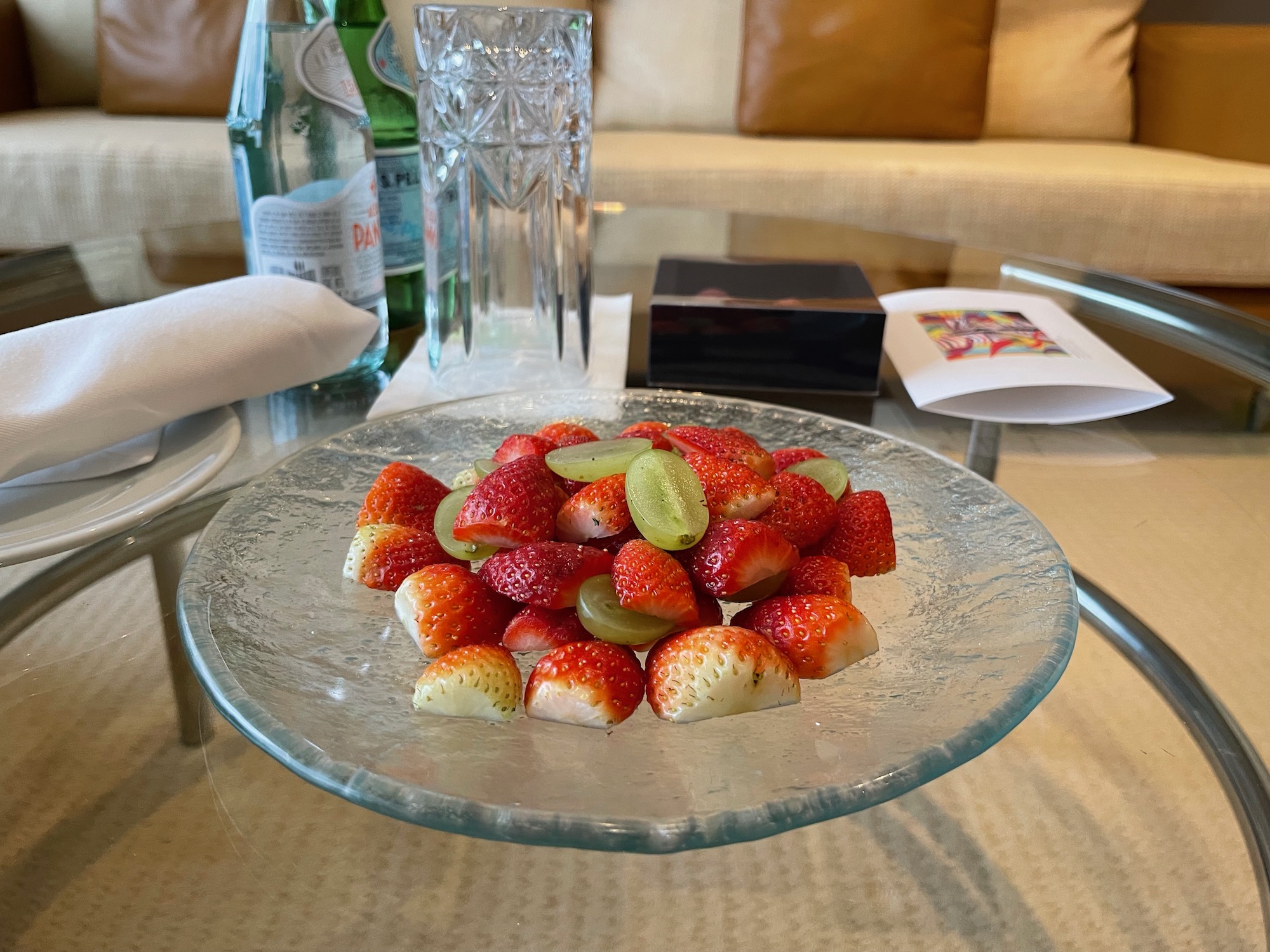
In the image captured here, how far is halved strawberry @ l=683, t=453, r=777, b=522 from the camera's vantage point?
1.51 feet

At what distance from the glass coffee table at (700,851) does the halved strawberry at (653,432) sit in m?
0.20

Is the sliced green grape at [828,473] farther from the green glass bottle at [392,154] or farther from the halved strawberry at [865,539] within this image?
the green glass bottle at [392,154]

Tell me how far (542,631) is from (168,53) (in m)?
1.97

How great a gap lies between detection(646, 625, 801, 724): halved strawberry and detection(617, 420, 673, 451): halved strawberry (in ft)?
0.46

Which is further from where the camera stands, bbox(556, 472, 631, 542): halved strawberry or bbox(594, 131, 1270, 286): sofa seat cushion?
bbox(594, 131, 1270, 286): sofa seat cushion

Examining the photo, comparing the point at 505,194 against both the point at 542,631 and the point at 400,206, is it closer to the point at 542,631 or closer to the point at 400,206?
the point at 400,206

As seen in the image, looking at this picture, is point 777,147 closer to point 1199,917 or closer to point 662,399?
point 662,399

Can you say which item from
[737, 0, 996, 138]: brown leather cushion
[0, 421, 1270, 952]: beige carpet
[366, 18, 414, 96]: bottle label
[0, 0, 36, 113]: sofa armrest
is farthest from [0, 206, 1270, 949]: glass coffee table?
→ [0, 0, 36, 113]: sofa armrest

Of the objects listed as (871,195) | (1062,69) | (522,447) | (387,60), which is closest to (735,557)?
(522,447)

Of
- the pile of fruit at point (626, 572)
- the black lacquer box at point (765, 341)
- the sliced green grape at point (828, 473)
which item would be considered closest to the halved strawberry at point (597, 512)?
the pile of fruit at point (626, 572)

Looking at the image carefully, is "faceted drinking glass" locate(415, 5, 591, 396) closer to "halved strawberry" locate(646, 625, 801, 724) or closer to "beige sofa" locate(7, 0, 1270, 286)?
"halved strawberry" locate(646, 625, 801, 724)

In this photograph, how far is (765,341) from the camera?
760mm

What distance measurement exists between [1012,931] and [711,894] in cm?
11

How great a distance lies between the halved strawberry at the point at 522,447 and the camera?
51 cm
